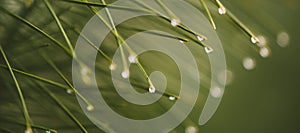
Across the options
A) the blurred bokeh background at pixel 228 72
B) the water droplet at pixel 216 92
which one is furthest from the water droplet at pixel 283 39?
the water droplet at pixel 216 92

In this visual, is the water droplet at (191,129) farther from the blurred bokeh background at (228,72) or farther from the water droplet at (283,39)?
the water droplet at (283,39)

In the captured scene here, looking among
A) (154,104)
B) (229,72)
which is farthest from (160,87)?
(229,72)

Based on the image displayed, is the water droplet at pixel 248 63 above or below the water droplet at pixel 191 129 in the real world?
above

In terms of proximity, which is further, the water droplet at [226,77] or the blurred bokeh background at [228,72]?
the water droplet at [226,77]

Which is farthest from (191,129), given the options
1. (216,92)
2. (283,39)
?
(283,39)

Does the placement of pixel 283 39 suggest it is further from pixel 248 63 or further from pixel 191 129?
pixel 191 129

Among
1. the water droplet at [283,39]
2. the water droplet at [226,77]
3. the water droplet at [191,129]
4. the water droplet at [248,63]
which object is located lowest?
the water droplet at [191,129]

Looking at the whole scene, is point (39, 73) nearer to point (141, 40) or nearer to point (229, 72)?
point (141, 40)
